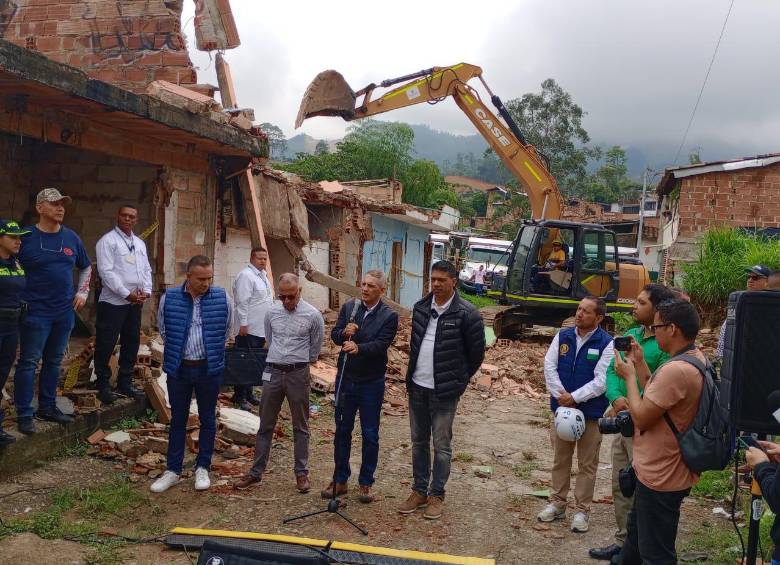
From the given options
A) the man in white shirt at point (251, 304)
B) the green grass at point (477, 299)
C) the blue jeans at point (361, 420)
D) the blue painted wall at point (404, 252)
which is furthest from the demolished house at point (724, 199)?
the blue jeans at point (361, 420)

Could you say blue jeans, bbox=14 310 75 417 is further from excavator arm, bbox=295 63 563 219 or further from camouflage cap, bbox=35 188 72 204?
excavator arm, bbox=295 63 563 219

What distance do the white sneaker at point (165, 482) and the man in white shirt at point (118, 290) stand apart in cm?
134

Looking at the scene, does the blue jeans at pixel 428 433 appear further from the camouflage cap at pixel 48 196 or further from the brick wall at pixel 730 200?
the brick wall at pixel 730 200

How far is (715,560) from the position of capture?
15.9ft

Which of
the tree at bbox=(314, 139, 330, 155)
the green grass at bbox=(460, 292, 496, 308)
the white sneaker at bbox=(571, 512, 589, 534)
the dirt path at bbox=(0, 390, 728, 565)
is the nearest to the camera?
the dirt path at bbox=(0, 390, 728, 565)

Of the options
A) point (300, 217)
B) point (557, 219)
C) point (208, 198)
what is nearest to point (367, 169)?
point (557, 219)

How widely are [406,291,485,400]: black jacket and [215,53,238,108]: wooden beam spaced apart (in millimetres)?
6029

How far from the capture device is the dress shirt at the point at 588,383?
5.20m

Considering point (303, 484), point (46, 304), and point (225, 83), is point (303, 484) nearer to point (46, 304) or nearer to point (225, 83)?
point (46, 304)

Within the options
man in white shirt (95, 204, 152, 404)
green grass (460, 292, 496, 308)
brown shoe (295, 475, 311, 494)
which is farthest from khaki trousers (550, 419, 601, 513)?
green grass (460, 292, 496, 308)

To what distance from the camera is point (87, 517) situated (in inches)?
197

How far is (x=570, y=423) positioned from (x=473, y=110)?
1206 cm

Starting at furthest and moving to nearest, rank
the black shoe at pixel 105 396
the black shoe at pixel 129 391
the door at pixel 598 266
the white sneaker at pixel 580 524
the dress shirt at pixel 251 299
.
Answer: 1. the door at pixel 598 266
2. the dress shirt at pixel 251 299
3. the black shoe at pixel 129 391
4. the black shoe at pixel 105 396
5. the white sneaker at pixel 580 524

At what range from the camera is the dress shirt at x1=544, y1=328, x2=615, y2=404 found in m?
5.20
